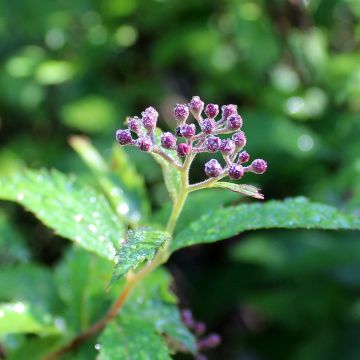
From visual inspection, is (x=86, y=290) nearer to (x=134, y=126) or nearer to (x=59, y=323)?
(x=59, y=323)

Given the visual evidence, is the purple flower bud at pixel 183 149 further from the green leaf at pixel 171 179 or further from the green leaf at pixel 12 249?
the green leaf at pixel 12 249

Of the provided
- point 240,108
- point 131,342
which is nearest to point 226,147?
point 131,342

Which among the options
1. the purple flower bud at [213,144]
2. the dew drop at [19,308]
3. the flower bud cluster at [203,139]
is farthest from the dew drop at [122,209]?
the purple flower bud at [213,144]

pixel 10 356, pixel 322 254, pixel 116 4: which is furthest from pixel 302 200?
pixel 116 4

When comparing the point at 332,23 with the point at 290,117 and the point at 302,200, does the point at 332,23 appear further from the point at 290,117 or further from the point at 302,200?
the point at 302,200

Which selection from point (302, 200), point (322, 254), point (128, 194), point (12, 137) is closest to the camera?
point (302, 200)

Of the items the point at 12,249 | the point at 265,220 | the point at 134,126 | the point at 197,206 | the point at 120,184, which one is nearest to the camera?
the point at 134,126
